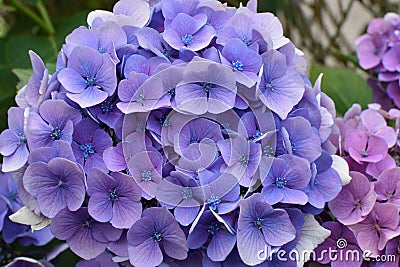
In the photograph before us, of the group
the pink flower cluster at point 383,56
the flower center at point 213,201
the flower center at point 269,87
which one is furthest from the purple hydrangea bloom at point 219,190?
the pink flower cluster at point 383,56

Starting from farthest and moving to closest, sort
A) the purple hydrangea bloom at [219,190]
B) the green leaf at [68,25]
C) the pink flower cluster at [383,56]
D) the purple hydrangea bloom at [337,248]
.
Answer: the green leaf at [68,25], the pink flower cluster at [383,56], the purple hydrangea bloom at [337,248], the purple hydrangea bloom at [219,190]

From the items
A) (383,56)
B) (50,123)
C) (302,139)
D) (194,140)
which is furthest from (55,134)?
(383,56)

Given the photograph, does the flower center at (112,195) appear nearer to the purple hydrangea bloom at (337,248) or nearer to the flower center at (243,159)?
the flower center at (243,159)

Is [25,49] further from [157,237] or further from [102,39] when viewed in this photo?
[157,237]

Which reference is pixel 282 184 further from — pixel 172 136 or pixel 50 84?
pixel 50 84

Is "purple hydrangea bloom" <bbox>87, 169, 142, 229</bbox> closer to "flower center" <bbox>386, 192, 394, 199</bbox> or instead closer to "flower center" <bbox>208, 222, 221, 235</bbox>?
"flower center" <bbox>208, 222, 221, 235</bbox>

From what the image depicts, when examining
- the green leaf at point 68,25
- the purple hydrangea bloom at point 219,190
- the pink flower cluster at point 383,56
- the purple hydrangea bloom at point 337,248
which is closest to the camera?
the purple hydrangea bloom at point 219,190

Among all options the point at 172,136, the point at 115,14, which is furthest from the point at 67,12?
the point at 172,136
